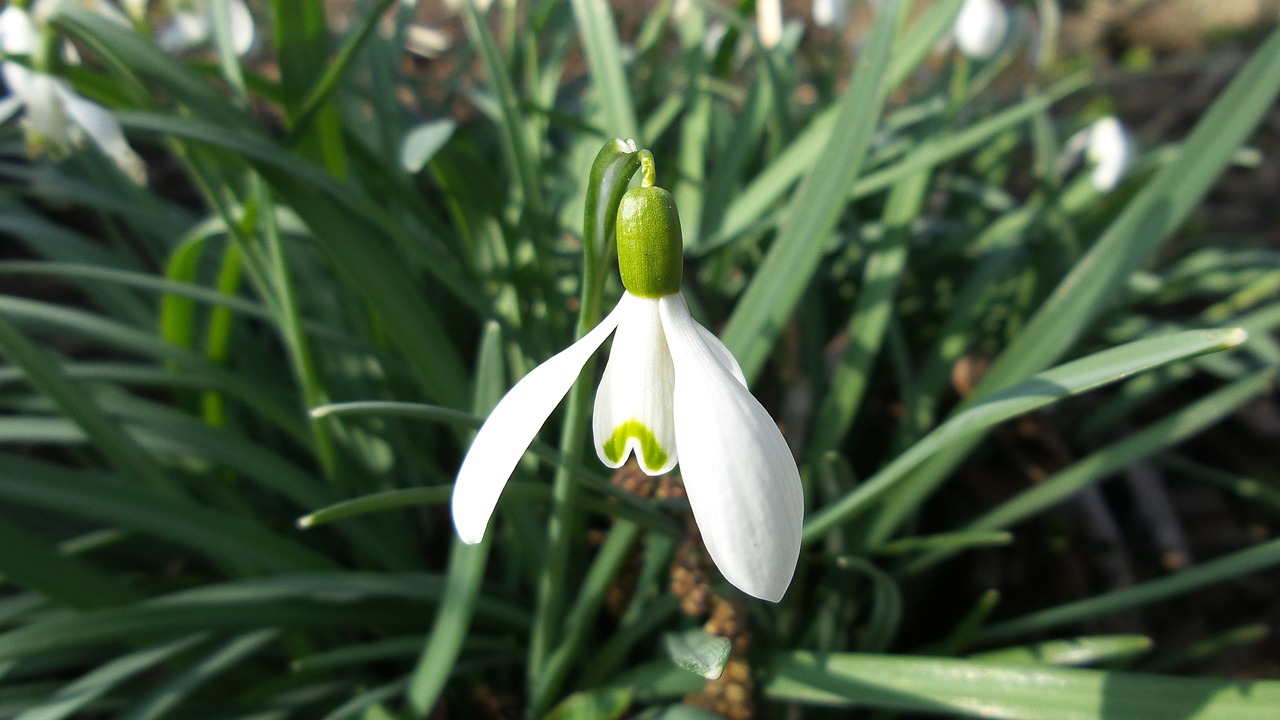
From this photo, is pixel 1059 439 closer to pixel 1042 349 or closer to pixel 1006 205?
pixel 1006 205

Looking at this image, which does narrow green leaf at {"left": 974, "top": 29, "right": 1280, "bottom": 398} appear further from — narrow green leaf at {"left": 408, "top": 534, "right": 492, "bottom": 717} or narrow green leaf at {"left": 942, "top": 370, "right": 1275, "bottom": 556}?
narrow green leaf at {"left": 408, "top": 534, "right": 492, "bottom": 717}

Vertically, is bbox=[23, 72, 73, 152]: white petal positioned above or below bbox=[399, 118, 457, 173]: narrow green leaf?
above

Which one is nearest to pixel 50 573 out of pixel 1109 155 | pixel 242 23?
pixel 242 23

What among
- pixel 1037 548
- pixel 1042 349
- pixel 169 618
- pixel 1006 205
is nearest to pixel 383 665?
pixel 169 618

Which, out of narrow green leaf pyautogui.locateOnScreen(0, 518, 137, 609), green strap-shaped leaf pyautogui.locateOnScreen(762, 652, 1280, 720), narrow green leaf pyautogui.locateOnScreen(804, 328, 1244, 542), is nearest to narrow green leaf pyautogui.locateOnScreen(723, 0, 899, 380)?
narrow green leaf pyautogui.locateOnScreen(804, 328, 1244, 542)

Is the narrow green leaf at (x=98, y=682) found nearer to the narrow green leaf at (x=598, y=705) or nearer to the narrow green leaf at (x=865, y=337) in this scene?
the narrow green leaf at (x=598, y=705)

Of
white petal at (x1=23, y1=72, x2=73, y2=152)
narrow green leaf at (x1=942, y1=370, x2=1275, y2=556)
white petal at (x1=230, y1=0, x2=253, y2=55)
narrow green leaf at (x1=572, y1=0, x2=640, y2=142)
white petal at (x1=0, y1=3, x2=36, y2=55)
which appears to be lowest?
narrow green leaf at (x1=942, y1=370, x2=1275, y2=556)
